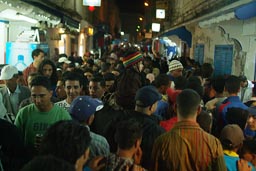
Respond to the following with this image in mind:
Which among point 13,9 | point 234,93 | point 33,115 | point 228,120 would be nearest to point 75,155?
point 33,115

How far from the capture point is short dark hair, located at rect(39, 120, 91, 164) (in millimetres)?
2662

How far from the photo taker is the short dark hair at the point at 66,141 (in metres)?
2.66

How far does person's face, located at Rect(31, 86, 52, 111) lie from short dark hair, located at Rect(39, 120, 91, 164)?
150 cm

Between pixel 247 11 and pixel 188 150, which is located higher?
pixel 247 11

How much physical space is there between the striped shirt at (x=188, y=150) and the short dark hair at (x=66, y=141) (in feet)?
3.49

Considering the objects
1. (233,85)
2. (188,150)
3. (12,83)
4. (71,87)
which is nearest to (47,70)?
(12,83)

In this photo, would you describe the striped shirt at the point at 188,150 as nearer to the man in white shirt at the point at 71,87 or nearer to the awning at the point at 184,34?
the man in white shirt at the point at 71,87

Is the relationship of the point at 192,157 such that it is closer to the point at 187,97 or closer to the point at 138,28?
the point at 187,97

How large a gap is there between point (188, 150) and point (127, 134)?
0.68 m

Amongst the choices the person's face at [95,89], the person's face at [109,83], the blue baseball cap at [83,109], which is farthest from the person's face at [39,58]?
the blue baseball cap at [83,109]

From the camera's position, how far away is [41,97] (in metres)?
4.39

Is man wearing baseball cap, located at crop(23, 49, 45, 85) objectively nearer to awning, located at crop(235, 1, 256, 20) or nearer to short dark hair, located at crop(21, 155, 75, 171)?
awning, located at crop(235, 1, 256, 20)

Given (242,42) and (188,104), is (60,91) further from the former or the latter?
Answer: (242,42)

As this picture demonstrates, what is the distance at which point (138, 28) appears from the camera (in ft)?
356
